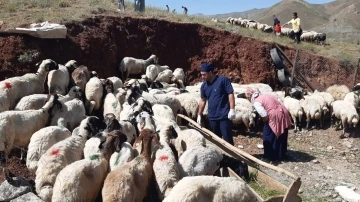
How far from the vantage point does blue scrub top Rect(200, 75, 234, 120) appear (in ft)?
28.2

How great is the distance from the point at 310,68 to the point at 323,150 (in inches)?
272

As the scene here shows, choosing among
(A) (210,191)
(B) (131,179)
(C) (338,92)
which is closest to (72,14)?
(C) (338,92)

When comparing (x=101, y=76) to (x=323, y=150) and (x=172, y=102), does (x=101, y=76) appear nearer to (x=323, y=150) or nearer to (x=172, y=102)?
(x=172, y=102)

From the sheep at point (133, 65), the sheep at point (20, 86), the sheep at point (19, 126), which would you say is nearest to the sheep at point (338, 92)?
the sheep at point (133, 65)

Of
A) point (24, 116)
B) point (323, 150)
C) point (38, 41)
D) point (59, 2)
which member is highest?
point (59, 2)

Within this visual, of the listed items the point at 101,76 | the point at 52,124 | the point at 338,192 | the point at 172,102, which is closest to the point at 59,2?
the point at 101,76

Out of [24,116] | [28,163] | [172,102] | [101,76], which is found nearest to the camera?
[28,163]

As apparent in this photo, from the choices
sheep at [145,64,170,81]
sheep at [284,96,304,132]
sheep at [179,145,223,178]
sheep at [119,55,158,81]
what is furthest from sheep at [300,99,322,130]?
sheep at [119,55,158,81]

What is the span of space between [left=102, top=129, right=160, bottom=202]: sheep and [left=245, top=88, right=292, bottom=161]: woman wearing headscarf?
11.1 feet

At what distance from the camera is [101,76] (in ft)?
45.8

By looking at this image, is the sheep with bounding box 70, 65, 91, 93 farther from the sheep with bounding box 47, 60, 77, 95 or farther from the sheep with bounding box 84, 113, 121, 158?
the sheep with bounding box 84, 113, 121, 158

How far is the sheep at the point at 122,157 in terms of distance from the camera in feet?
22.5

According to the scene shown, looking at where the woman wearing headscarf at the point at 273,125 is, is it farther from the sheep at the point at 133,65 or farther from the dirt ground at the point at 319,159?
the sheep at the point at 133,65

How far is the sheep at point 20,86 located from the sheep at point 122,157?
3375 millimetres
